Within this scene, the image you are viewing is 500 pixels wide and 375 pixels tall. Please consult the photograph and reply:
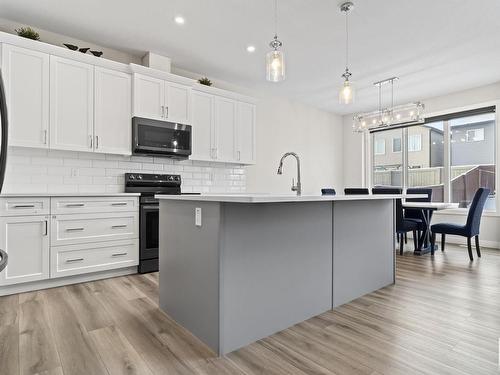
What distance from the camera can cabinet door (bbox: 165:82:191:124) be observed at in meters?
3.90

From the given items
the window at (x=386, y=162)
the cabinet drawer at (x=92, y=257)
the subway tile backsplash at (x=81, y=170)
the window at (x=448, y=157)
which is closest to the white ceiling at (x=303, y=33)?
the window at (x=448, y=157)

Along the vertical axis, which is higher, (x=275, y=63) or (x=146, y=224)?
(x=275, y=63)

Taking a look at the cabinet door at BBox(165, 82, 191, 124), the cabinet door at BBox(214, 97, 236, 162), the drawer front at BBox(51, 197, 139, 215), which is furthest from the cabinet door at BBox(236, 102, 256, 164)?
the drawer front at BBox(51, 197, 139, 215)

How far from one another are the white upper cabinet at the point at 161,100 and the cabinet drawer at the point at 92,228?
1.27 m

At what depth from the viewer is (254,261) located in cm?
191

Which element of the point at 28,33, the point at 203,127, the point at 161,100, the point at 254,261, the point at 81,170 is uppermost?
the point at 28,33

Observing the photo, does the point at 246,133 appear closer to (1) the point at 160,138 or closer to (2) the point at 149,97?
(1) the point at 160,138

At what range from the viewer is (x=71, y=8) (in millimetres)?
2977

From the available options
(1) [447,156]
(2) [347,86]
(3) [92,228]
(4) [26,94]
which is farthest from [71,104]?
(1) [447,156]

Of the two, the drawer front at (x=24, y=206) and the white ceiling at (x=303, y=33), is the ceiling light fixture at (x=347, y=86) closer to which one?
the white ceiling at (x=303, y=33)

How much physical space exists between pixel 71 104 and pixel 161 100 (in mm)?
1012

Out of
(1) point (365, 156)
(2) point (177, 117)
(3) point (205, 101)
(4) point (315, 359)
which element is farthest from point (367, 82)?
(4) point (315, 359)

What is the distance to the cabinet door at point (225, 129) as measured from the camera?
4.46 metres

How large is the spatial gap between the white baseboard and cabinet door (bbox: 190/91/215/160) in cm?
172
